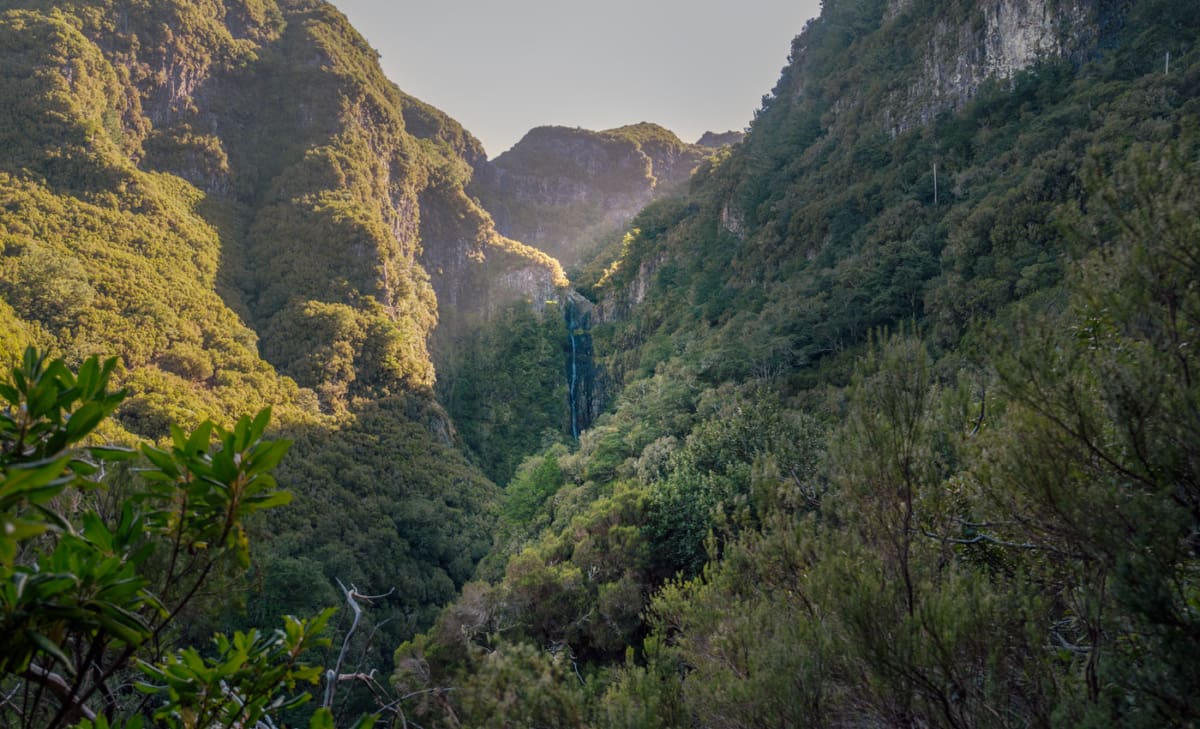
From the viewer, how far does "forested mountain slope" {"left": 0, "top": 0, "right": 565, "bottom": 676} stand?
26.0m

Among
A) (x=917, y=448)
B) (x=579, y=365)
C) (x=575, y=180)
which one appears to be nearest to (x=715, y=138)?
(x=575, y=180)

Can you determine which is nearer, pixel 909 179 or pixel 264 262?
pixel 909 179

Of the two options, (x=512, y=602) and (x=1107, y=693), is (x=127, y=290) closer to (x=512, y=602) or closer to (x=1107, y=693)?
(x=512, y=602)

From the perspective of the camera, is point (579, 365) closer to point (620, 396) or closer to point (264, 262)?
point (620, 396)

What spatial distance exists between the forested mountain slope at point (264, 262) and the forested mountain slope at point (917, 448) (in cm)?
754

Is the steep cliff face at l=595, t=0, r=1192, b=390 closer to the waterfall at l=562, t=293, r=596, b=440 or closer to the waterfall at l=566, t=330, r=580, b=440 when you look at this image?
the waterfall at l=562, t=293, r=596, b=440

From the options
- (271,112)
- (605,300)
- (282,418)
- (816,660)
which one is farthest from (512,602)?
(271,112)

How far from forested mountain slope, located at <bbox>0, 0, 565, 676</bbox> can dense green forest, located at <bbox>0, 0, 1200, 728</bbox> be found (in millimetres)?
278

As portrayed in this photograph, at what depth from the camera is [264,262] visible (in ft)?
146

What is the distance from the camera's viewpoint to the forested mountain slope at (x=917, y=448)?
3.07 metres

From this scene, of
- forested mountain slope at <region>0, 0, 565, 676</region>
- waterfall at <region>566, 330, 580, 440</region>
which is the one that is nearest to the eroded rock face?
waterfall at <region>566, 330, 580, 440</region>

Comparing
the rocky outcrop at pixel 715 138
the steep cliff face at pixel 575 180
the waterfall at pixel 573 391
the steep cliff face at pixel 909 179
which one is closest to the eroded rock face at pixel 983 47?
the steep cliff face at pixel 909 179

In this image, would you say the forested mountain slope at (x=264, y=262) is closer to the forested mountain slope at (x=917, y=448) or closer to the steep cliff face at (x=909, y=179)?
the forested mountain slope at (x=917, y=448)

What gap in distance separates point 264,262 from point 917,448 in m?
49.0
